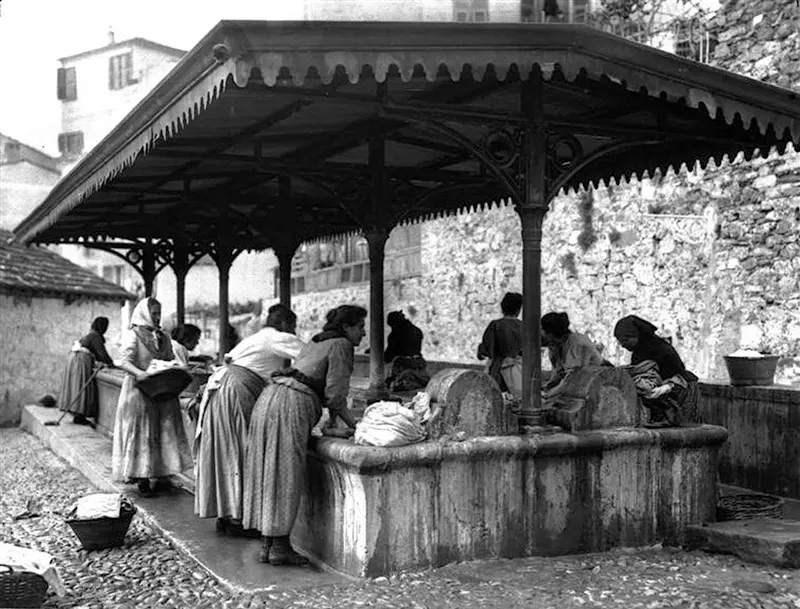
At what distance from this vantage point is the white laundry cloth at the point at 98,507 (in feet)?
22.7

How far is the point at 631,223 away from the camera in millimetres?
16828

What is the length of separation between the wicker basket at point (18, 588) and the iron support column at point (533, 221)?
10.8 feet

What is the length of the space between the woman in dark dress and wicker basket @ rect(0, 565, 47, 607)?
4.88m

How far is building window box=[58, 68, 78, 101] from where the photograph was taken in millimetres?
50531

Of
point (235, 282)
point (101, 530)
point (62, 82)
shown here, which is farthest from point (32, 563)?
point (62, 82)

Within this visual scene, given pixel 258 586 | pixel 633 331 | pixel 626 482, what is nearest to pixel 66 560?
pixel 258 586

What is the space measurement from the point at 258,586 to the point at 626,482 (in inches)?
105

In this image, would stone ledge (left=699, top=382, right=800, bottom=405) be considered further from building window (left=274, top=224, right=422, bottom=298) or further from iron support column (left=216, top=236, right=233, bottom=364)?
building window (left=274, top=224, right=422, bottom=298)

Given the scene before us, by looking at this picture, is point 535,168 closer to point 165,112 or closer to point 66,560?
point 165,112

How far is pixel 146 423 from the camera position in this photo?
344 inches

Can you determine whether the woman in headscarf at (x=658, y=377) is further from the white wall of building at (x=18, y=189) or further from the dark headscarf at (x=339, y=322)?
the white wall of building at (x=18, y=189)

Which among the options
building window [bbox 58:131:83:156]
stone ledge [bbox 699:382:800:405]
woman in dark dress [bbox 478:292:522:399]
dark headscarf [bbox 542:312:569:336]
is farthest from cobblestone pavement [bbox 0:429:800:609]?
building window [bbox 58:131:83:156]

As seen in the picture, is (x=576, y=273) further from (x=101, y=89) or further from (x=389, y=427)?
(x=101, y=89)

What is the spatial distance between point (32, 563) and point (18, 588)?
0.69 ft
